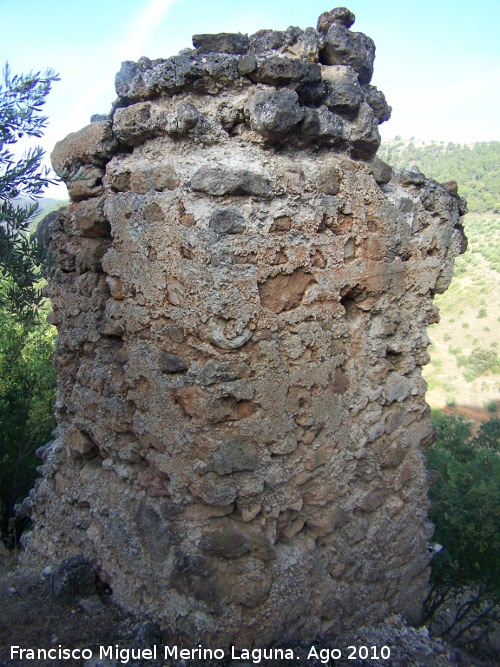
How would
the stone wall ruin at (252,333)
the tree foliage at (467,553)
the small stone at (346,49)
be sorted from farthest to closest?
the tree foliage at (467,553) < the small stone at (346,49) < the stone wall ruin at (252,333)

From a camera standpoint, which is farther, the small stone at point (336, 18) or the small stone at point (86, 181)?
the small stone at point (86, 181)

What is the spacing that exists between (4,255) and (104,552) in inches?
65.9

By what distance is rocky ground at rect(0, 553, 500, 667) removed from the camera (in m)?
2.41

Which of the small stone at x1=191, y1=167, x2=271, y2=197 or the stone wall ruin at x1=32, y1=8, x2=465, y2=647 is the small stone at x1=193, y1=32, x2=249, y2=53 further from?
the small stone at x1=191, y1=167, x2=271, y2=197

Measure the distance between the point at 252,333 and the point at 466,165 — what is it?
35.6 m

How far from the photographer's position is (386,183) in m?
2.93

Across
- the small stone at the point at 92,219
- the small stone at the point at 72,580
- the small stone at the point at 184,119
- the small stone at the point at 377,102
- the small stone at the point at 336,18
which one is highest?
the small stone at the point at 336,18

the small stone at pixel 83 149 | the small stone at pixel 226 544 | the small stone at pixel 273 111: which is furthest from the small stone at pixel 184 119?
the small stone at pixel 226 544

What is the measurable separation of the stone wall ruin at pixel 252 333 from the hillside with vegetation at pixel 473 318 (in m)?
12.8

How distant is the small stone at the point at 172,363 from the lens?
2.37m

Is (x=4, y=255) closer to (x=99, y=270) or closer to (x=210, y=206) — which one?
(x=99, y=270)

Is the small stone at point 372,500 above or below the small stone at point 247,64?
below

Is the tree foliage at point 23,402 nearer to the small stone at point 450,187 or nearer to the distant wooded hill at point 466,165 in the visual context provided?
the small stone at point 450,187

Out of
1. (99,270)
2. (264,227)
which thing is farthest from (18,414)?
(264,227)
